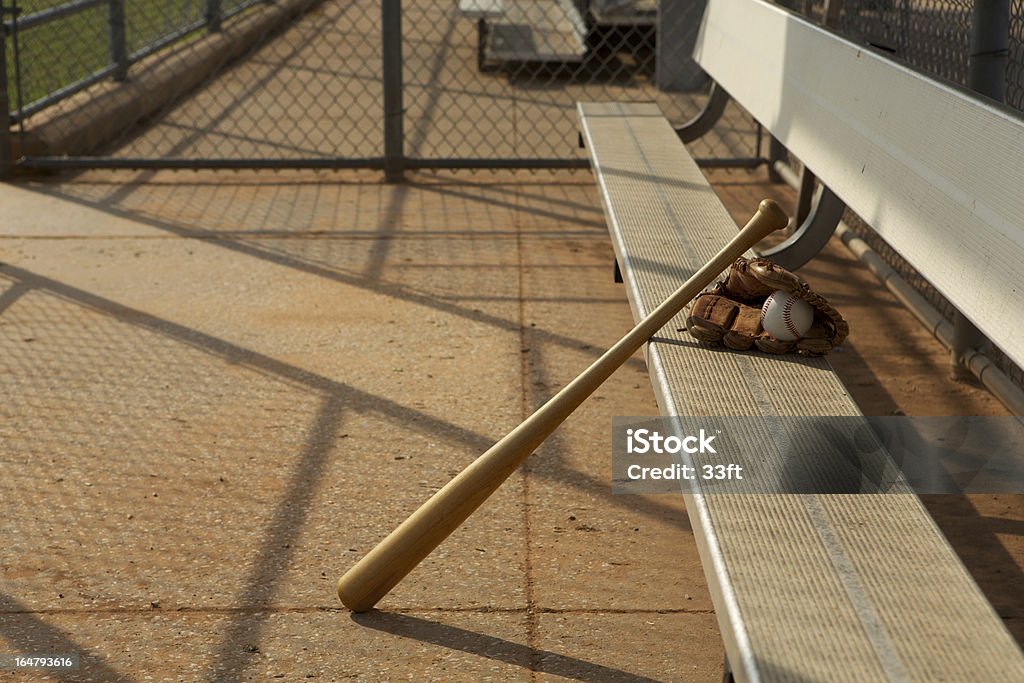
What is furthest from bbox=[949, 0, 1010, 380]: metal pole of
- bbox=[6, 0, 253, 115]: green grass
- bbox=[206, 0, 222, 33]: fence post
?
bbox=[206, 0, 222, 33]: fence post

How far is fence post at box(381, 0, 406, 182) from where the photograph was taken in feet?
21.5

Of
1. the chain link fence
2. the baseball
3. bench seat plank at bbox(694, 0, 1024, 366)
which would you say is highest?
bench seat plank at bbox(694, 0, 1024, 366)

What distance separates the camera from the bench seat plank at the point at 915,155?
232cm

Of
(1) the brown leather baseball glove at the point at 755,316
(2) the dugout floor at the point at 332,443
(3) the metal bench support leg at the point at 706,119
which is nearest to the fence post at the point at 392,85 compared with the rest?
(2) the dugout floor at the point at 332,443

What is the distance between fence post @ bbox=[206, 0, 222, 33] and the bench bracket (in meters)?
8.99

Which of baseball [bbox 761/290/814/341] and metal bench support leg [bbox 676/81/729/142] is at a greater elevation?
baseball [bbox 761/290/814/341]

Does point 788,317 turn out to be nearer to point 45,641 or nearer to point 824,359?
point 824,359

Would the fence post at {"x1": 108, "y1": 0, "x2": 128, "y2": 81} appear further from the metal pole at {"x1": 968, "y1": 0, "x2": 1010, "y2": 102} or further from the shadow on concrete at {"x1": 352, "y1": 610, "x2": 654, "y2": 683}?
the shadow on concrete at {"x1": 352, "y1": 610, "x2": 654, "y2": 683}

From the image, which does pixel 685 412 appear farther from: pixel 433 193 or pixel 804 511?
pixel 433 193

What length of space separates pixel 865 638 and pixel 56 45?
12344 millimetres

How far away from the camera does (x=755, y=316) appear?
9.56 ft

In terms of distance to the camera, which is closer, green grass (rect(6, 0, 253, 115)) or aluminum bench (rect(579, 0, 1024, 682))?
aluminum bench (rect(579, 0, 1024, 682))

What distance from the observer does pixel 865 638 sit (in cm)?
178

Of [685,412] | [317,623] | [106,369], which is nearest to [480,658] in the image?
[317,623]
